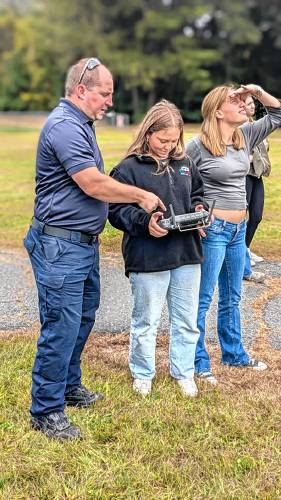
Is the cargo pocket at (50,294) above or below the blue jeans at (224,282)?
above

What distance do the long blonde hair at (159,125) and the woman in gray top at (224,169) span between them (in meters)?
0.35

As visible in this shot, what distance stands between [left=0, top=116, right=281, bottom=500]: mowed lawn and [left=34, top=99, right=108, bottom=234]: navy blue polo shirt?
1.13 m

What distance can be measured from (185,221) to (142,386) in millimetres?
1164

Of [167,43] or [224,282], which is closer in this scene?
[224,282]

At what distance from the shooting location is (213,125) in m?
3.80

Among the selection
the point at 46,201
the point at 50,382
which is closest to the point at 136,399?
the point at 50,382

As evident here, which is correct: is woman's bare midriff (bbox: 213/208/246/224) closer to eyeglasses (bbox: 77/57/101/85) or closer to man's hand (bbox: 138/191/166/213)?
man's hand (bbox: 138/191/166/213)

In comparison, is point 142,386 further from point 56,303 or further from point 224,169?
point 224,169

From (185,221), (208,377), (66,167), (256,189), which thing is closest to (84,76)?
(66,167)

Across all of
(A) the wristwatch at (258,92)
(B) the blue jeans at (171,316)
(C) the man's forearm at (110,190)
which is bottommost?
(B) the blue jeans at (171,316)

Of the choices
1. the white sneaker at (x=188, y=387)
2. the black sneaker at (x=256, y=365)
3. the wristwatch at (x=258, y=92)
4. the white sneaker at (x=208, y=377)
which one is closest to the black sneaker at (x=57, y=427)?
the white sneaker at (x=188, y=387)

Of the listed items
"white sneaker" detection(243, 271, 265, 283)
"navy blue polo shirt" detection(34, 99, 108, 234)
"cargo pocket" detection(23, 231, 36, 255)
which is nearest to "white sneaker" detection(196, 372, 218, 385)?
"navy blue polo shirt" detection(34, 99, 108, 234)

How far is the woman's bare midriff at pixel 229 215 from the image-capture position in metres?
3.86

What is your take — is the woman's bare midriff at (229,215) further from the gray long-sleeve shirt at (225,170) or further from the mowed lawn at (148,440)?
the mowed lawn at (148,440)
